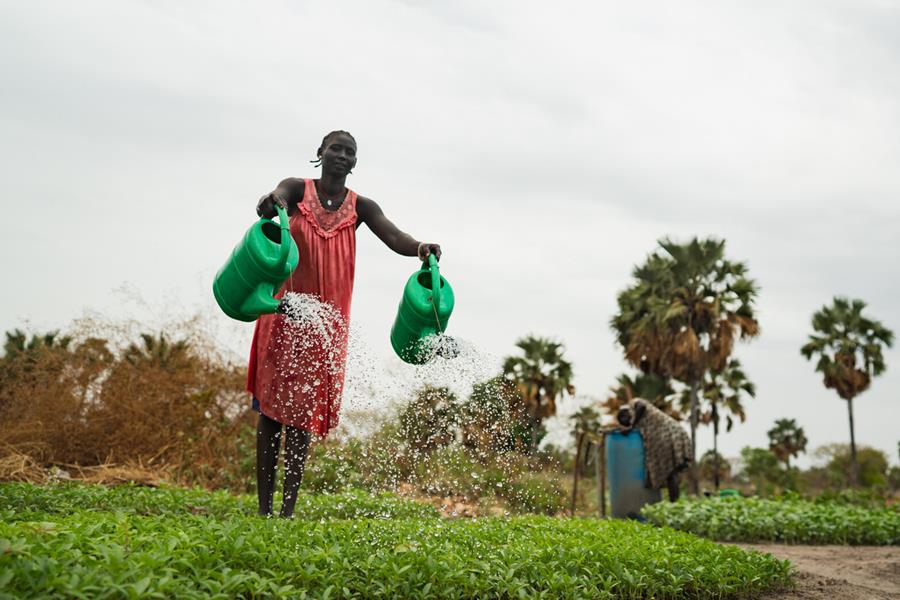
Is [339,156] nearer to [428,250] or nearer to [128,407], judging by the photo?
[428,250]

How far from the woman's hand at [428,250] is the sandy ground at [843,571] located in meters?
2.48

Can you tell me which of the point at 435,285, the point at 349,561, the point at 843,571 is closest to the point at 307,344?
the point at 435,285

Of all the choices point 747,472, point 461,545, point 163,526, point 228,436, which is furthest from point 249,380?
point 747,472

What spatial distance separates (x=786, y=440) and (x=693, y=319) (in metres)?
26.7

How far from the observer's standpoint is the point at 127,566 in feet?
8.07

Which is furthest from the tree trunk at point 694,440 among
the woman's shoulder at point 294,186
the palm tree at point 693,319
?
the woman's shoulder at point 294,186

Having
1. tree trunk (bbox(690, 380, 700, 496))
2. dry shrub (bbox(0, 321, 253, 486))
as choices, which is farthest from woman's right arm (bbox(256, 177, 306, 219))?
tree trunk (bbox(690, 380, 700, 496))

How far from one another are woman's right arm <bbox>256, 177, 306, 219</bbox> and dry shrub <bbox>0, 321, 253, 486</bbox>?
4.75m

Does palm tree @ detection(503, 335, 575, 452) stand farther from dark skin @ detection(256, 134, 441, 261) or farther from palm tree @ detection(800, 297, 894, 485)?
dark skin @ detection(256, 134, 441, 261)

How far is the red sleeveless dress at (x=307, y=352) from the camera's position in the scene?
13.6 ft

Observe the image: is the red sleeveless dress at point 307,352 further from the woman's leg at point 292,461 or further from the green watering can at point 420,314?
the green watering can at point 420,314

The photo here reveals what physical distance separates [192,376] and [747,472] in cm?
3154

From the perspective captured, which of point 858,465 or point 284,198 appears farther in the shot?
point 858,465

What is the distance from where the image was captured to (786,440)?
4503cm
